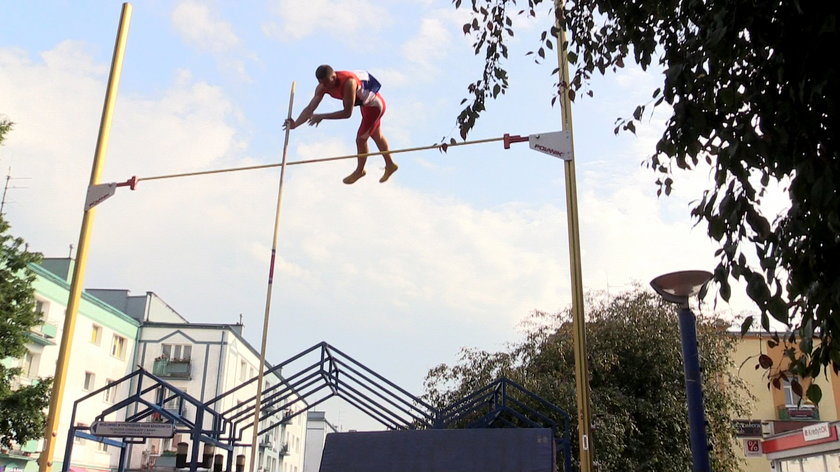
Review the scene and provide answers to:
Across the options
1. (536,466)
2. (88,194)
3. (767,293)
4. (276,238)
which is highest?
(88,194)

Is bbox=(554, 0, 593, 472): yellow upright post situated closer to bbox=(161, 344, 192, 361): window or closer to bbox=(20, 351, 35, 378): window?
bbox=(20, 351, 35, 378): window

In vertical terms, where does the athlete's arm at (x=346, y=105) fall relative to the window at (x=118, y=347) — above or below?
below

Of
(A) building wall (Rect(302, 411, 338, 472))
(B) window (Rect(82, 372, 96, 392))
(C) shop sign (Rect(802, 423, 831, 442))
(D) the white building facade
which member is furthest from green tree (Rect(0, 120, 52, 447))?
(A) building wall (Rect(302, 411, 338, 472))

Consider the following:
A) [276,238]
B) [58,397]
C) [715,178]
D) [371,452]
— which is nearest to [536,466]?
[371,452]

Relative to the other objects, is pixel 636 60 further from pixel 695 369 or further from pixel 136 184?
pixel 136 184

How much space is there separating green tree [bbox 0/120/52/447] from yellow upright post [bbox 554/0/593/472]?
583 inches

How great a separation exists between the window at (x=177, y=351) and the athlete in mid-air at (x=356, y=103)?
101ft

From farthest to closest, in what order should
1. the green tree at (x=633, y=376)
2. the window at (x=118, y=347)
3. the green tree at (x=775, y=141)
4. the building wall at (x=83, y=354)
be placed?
the window at (x=118, y=347) → the building wall at (x=83, y=354) → the green tree at (x=633, y=376) → the green tree at (x=775, y=141)

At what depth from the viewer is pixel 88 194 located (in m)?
8.74

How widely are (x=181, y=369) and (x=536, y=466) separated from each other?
31.5m

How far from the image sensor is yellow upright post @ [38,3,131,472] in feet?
25.4

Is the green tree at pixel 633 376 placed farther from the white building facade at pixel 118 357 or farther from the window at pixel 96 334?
the window at pixel 96 334

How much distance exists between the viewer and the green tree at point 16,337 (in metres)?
17.5

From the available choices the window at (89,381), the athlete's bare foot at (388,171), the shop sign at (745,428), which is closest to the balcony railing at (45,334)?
the window at (89,381)
